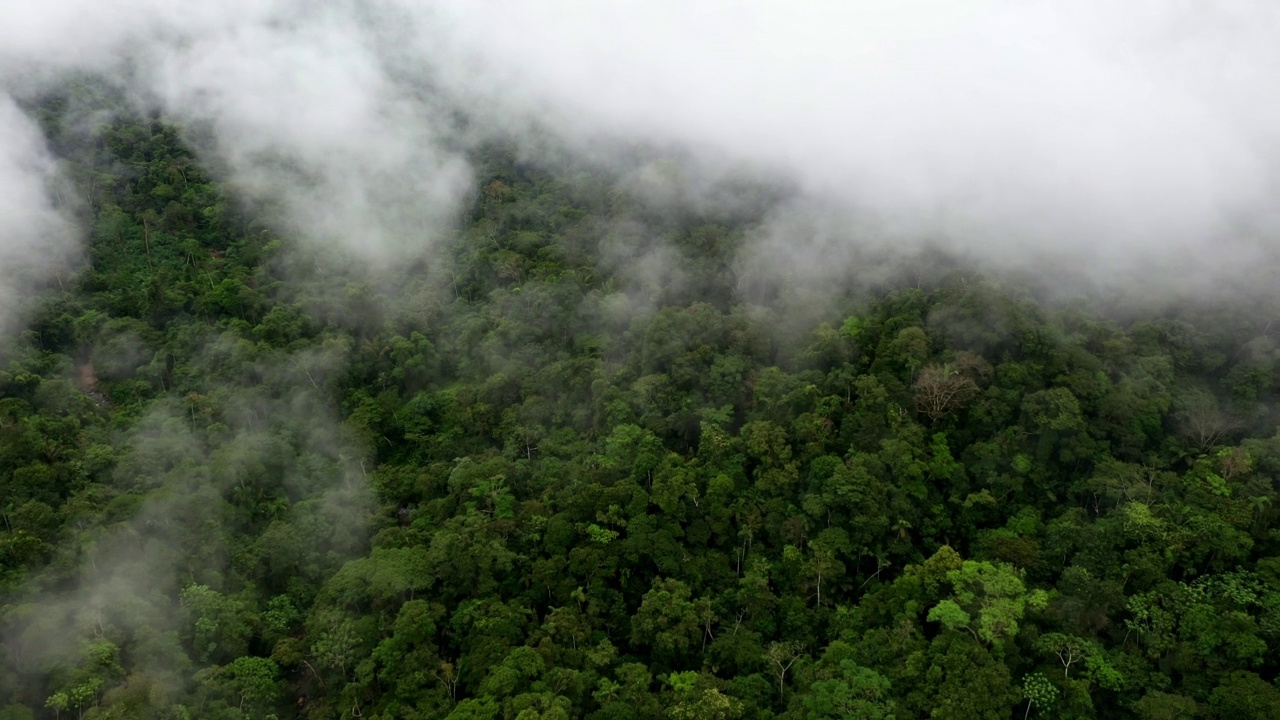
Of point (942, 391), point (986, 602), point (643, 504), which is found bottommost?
point (986, 602)

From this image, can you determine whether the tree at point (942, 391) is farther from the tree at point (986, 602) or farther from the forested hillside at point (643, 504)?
the tree at point (986, 602)

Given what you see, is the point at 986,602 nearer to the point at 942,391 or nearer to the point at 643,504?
the point at 942,391

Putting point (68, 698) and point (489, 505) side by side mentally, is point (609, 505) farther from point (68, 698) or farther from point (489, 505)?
point (68, 698)

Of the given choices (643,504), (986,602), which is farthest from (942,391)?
(643,504)

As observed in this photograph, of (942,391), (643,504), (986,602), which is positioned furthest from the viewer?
(942,391)

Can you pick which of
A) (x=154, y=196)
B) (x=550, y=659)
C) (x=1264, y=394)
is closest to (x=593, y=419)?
(x=550, y=659)

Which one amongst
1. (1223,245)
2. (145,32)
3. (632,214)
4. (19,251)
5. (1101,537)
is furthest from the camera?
(145,32)

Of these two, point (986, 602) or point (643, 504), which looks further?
point (643, 504)

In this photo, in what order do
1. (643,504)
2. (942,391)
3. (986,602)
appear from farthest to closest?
(942,391), (643,504), (986,602)

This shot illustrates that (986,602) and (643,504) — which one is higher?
(643,504)
